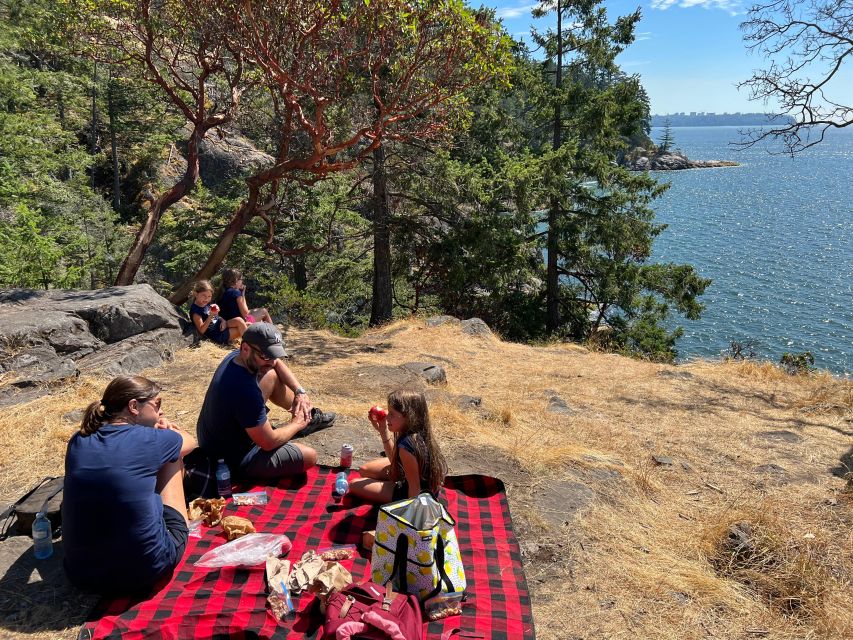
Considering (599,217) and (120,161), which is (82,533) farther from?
(120,161)

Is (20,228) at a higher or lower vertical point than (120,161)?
lower

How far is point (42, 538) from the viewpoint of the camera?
374 centimetres

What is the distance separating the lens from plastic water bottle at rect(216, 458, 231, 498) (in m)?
4.39

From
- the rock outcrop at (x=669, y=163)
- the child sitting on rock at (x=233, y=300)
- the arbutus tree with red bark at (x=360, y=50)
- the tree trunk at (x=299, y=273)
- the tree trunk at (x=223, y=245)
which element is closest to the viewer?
the child sitting on rock at (x=233, y=300)

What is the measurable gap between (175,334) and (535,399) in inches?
215

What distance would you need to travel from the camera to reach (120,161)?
3036 cm

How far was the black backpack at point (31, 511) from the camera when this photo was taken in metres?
3.98

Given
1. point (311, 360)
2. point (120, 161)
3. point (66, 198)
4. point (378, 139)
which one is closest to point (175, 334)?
point (311, 360)

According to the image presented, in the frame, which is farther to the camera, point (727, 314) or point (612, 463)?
point (727, 314)

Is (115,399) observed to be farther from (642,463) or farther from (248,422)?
(642,463)

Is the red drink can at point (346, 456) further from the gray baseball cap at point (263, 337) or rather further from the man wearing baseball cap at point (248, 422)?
the gray baseball cap at point (263, 337)

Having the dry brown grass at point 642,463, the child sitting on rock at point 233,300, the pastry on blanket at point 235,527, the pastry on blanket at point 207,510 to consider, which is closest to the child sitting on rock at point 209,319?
the child sitting on rock at point 233,300

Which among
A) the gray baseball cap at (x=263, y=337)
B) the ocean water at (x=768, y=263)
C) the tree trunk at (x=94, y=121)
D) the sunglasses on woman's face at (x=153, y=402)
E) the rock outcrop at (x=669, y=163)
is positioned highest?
the rock outcrop at (x=669, y=163)

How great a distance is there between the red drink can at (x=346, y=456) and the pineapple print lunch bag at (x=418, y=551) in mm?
1547
